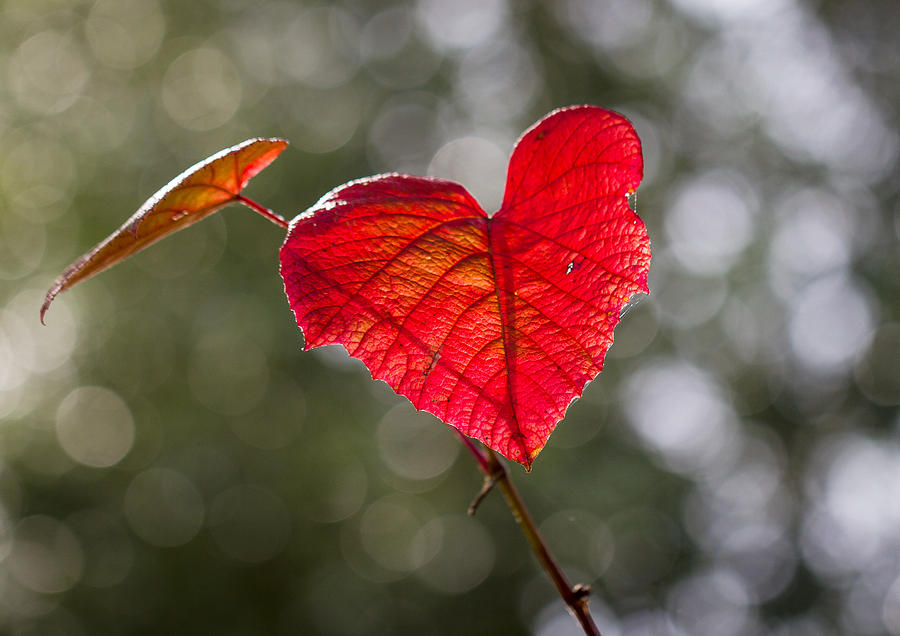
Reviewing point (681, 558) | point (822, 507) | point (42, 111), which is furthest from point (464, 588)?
point (42, 111)

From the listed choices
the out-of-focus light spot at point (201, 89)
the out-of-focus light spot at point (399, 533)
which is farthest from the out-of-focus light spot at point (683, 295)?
the out-of-focus light spot at point (201, 89)

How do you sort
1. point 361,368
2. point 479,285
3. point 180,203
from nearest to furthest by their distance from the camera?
point 479,285 < point 180,203 < point 361,368

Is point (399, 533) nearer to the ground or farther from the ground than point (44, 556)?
nearer to the ground

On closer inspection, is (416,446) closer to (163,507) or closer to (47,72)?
(163,507)

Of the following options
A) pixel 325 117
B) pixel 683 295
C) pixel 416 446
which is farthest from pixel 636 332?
pixel 325 117

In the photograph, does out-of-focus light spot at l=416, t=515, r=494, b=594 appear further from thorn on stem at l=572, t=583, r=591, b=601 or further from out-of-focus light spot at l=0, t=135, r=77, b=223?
thorn on stem at l=572, t=583, r=591, b=601

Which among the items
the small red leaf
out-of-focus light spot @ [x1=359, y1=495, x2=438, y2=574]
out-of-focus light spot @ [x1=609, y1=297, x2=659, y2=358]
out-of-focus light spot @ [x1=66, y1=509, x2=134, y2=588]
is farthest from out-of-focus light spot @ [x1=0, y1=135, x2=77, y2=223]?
the small red leaf

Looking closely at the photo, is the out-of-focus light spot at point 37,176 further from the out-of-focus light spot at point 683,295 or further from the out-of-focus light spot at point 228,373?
the out-of-focus light spot at point 683,295

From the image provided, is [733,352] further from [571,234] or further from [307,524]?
[571,234]
